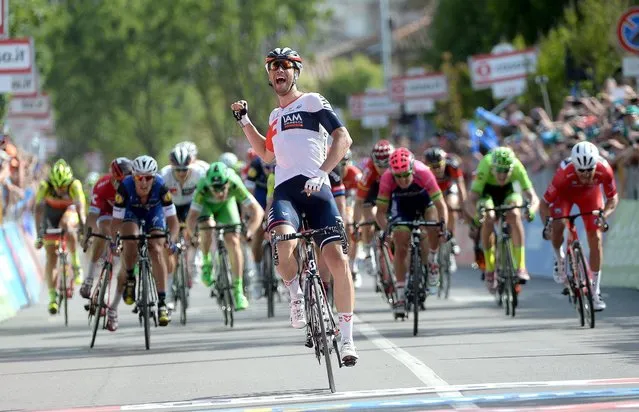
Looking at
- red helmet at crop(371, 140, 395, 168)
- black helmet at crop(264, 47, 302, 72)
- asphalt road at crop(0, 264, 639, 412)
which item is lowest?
asphalt road at crop(0, 264, 639, 412)

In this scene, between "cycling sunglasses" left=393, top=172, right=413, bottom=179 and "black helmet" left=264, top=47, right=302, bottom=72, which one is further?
"cycling sunglasses" left=393, top=172, right=413, bottom=179

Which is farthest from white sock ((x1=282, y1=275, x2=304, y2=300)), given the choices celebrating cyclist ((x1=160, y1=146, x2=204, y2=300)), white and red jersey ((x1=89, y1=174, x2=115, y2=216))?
celebrating cyclist ((x1=160, y1=146, x2=204, y2=300))

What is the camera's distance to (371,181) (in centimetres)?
2073

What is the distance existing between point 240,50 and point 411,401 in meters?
62.4

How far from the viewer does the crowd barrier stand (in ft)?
77.4

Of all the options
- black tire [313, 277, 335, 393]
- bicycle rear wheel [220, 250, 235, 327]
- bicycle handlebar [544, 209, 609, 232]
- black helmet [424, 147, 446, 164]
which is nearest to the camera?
black tire [313, 277, 335, 393]

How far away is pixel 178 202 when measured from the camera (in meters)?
21.3

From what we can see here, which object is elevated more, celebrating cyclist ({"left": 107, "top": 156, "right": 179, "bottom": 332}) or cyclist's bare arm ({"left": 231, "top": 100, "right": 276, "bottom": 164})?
cyclist's bare arm ({"left": 231, "top": 100, "right": 276, "bottom": 164})

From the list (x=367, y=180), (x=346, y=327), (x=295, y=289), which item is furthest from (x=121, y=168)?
(x=346, y=327)

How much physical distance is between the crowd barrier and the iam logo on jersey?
10.6 meters

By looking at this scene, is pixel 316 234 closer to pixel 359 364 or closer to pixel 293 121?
pixel 293 121

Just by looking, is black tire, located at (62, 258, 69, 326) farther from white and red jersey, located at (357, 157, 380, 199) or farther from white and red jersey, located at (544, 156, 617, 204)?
white and red jersey, located at (544, 156, 617, 204)

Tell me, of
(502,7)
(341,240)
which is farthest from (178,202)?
(502,7)

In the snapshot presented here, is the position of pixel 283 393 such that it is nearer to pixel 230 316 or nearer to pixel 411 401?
pixel 411 401
